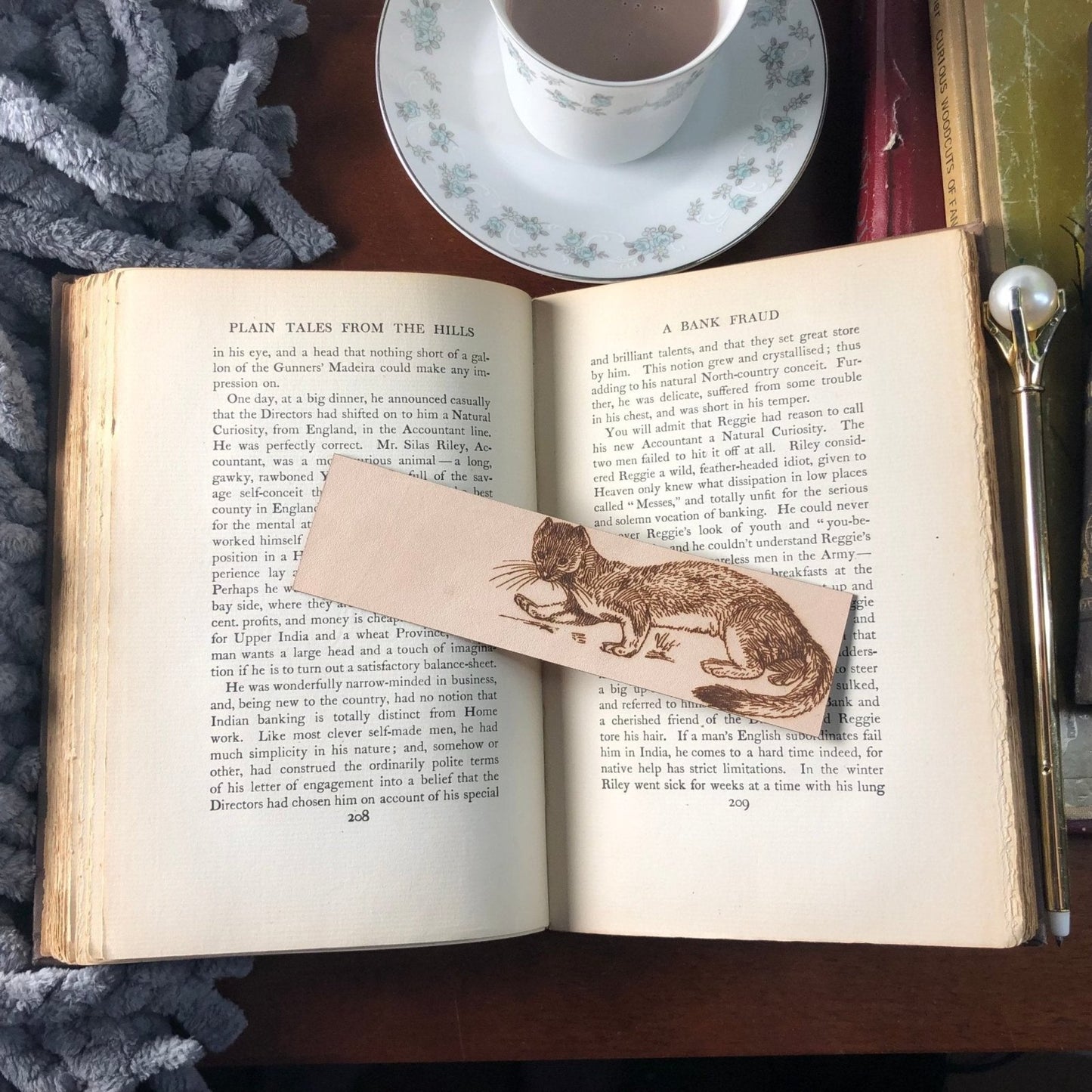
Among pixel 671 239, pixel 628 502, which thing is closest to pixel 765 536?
pixel 628 502

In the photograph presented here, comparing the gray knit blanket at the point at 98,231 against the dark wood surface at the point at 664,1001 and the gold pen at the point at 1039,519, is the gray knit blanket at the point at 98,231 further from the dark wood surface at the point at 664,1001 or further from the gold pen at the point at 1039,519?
the gold pen at the point at 1039,519

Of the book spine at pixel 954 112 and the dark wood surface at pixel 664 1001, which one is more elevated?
the book spine at pixel 954 112

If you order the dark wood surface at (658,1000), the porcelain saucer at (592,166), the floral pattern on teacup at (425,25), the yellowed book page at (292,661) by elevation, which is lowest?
the dark wood surface at (658,1000)

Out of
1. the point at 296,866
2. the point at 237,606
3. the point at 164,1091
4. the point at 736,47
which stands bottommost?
the point at 164,1091

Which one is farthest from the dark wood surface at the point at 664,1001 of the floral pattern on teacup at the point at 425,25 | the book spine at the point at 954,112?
the floral pattern on teacup at the point at 425,25

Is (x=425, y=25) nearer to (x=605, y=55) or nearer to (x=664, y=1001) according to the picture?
(x=605, y=55)

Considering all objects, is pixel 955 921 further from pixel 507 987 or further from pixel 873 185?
pixel 873 185

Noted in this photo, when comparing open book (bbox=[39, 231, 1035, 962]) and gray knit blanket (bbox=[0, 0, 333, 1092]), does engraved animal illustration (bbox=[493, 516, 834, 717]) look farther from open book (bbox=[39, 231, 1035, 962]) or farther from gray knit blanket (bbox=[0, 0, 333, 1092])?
gray knit blanket (bbox=[0, 0, 333, 1092])
